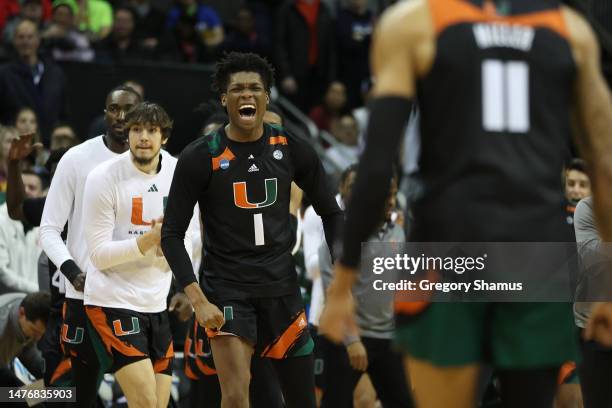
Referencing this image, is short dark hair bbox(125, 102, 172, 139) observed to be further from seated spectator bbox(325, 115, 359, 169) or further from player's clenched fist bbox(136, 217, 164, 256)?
seated spectator bbox(325, 115, 359, 169)

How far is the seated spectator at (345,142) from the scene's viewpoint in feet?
44.1

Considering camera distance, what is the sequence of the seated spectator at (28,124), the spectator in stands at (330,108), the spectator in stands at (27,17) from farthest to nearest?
the spectator in stands at (330,108) < the spectator in stands at (27,17) < the seated spectator at (28,124)

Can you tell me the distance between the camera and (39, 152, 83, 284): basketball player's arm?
723 centimetres

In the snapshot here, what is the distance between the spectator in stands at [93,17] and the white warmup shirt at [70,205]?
6.48m

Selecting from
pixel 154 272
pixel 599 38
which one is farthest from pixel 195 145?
pixel 599 38

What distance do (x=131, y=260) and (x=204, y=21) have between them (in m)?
7.73

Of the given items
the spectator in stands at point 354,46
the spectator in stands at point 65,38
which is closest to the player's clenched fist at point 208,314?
the spectator in stands at point 65,38

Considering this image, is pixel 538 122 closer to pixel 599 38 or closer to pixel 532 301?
pixel 532 301

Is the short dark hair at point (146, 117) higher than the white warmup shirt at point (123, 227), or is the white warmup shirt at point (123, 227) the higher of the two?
the short dark hair at point (146, 117)

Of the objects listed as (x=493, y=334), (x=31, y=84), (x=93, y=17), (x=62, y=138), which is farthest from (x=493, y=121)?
(x=93, y=17)

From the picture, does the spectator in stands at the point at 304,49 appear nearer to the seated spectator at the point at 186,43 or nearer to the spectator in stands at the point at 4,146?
the seated spectator at the point at 186,43

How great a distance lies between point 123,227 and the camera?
7.14 metres

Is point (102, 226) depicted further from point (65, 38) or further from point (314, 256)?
point (65, 38)

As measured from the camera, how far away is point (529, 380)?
11.6 ft
